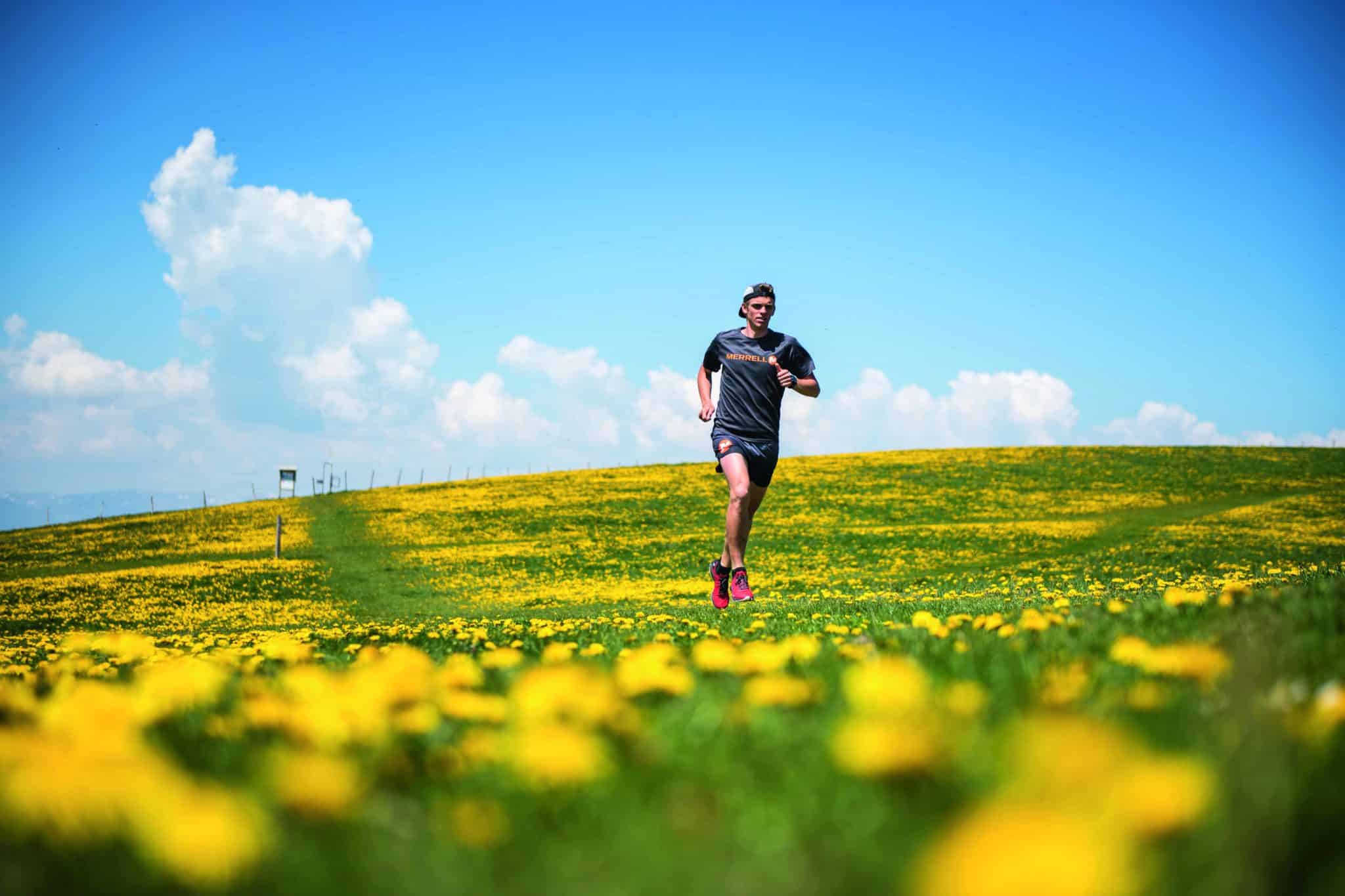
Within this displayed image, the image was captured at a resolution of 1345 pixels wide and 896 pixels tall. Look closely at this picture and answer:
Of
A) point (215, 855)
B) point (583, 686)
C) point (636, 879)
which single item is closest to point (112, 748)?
point (215, 855)

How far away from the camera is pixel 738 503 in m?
8.95

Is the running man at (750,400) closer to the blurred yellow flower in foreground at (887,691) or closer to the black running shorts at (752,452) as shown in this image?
the black running shorts at (752,452)

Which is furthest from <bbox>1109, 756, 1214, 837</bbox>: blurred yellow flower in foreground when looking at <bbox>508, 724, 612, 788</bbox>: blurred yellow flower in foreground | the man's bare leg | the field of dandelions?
the man's bare leg

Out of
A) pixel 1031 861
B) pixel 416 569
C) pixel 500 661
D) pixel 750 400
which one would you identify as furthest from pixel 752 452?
pixel 416 569

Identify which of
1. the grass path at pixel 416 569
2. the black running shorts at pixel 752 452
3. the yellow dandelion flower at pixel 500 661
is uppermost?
the black running shorts at pixel 752 452

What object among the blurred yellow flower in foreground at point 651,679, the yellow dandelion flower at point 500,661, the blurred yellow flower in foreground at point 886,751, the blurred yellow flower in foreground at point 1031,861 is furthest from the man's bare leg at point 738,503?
the blurred yellow flower in foreground at point 1031,861

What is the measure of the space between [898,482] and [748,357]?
95.5ft

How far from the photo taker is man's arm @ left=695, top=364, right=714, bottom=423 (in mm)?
9641

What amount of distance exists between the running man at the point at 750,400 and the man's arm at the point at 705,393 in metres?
0.02

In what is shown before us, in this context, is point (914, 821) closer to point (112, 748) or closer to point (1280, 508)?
point (112, 748)

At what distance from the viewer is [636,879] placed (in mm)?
1226

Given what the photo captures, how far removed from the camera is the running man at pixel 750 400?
923cm

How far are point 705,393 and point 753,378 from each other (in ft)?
2.41

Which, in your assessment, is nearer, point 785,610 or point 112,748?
point 112,748
